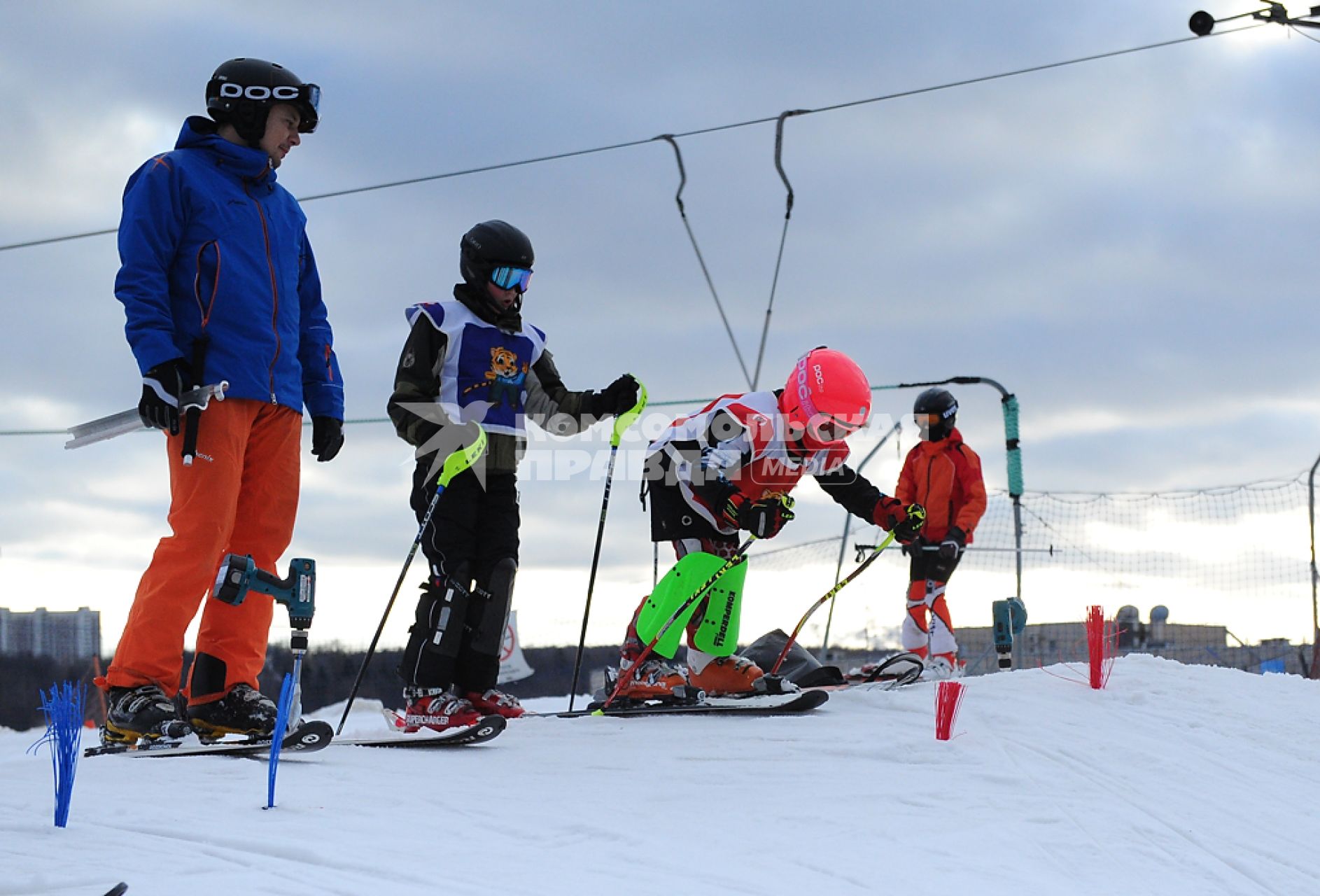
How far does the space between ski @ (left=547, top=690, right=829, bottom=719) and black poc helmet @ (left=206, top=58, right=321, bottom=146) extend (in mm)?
2610

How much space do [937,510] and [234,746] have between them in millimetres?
5637

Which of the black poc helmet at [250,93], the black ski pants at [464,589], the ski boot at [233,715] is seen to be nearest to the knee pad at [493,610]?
the black ski pants at [464,589]

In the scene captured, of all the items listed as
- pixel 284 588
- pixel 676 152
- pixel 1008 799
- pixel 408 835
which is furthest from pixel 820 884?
pixel 676 152

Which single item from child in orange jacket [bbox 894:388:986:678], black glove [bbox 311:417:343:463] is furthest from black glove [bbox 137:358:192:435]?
child in orange jacket [bbox 894:388:986:678]

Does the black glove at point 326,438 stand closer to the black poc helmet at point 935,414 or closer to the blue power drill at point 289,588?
the blue power drill at point 289,588

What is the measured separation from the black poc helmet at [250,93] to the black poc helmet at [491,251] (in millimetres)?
1011

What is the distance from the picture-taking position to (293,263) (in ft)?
14.2

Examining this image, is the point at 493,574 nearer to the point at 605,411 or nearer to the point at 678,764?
the point at 605,411

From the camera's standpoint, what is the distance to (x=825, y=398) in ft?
18.4

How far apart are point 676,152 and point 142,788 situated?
6941 millimetres

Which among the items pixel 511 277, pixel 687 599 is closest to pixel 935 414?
pixel 687 599

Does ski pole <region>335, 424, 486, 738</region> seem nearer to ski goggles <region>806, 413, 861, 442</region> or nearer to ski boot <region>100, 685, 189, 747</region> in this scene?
ski boot <region>100, 685, 189, 747</region>

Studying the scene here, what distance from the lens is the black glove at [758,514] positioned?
17.7ft

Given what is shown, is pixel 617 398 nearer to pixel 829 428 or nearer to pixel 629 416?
pixel 629 416
